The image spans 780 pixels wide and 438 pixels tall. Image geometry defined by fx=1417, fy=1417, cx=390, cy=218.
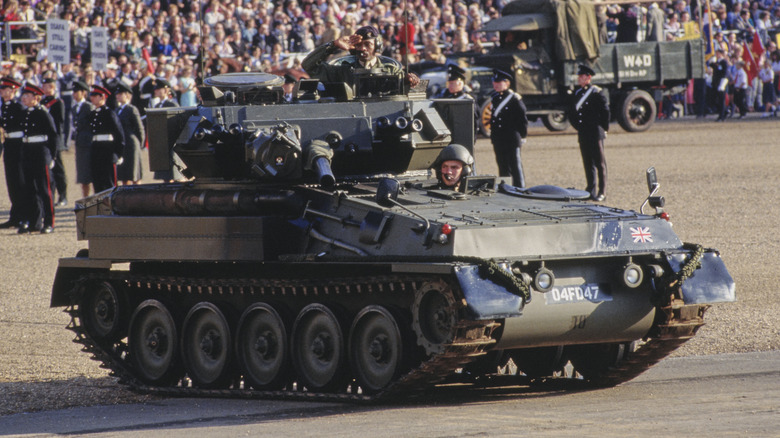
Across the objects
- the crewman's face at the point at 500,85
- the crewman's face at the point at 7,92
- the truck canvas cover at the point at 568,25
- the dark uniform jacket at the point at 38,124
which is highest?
the truck canvas cover at the point at 568,25

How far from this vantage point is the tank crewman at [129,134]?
71.6 ft

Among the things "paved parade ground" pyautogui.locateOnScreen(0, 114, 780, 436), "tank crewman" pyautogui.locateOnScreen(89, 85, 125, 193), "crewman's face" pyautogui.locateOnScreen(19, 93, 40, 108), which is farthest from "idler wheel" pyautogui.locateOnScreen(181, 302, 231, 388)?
"crewman's face" pyautogui.locateOnScreen(19, 93, 40, 108)

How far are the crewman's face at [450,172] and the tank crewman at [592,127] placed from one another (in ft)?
37.3

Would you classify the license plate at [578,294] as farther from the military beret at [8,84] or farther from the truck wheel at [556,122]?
the truck wheel at [556,122]

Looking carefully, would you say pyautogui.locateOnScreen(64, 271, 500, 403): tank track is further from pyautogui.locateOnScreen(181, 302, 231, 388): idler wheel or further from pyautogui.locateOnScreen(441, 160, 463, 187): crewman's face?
pyautogui.locateOnScreen(441, 160, 463, 187): crewman's face

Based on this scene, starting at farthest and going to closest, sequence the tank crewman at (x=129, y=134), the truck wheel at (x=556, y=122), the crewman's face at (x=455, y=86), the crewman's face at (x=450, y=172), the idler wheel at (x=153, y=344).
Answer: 1. the truck wheel at (x=556, y=122)
2. the tank crewman at (x=129, y=134)
3. the crewman's face at (x=455, y=86)
4. the idler wheel at (x=153, y=344)
5. the crewman's face at (x=450, y=172)

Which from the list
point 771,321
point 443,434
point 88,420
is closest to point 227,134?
point 88,420

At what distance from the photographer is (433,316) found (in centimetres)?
1006

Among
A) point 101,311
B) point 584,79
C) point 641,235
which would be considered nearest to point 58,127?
point 584,79

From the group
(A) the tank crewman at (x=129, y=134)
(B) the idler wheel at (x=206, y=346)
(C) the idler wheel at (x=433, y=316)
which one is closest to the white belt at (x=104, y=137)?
(A) the tank crewman at (x=129, y=134)

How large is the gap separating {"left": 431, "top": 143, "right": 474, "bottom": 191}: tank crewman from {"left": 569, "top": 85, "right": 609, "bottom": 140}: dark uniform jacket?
11.5m

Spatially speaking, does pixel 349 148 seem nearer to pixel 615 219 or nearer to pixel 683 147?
pixel 615 219

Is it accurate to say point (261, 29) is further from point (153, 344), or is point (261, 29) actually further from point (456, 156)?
point (456, 156)

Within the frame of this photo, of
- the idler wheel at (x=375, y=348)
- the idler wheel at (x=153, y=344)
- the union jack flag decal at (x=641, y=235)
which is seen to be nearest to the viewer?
the idler wheel at (x=375, y=348)
